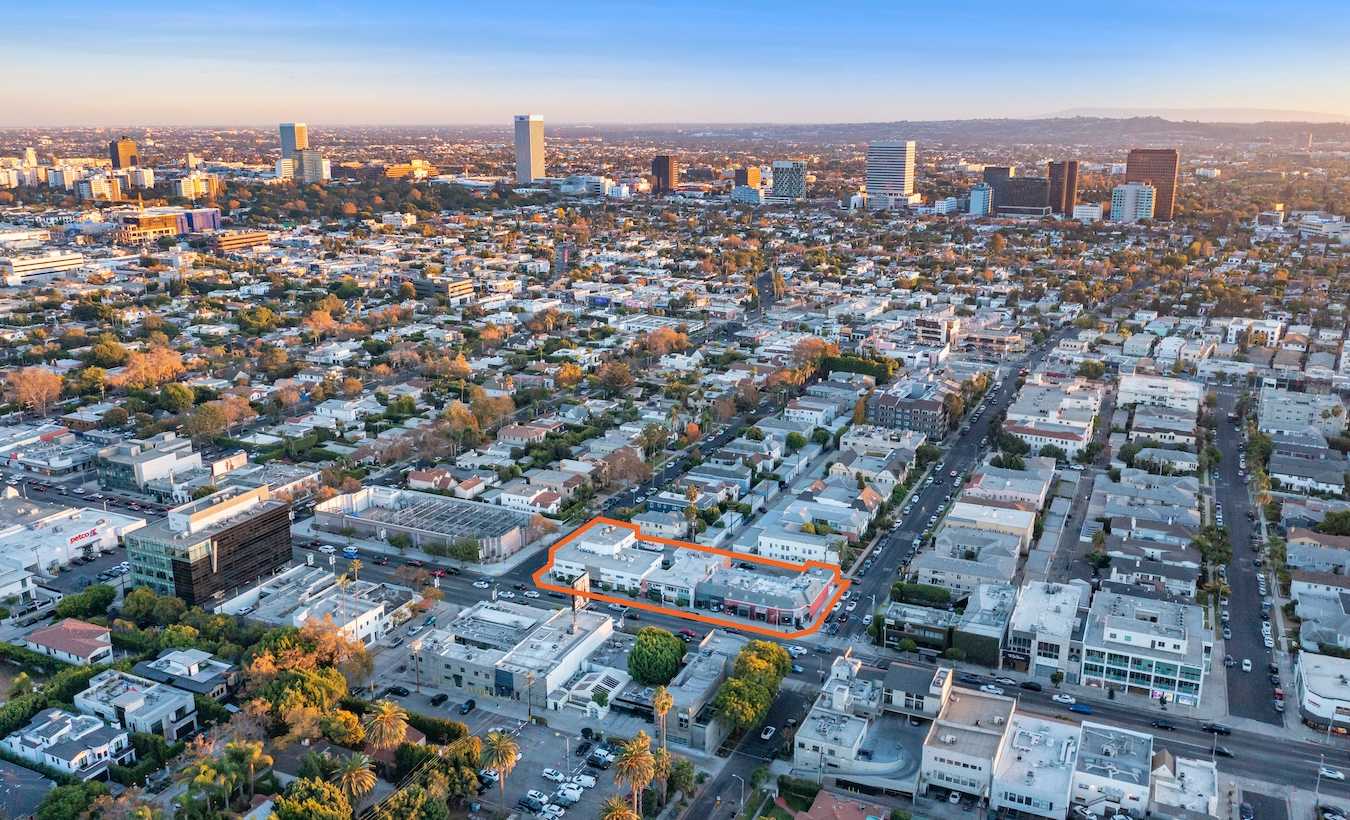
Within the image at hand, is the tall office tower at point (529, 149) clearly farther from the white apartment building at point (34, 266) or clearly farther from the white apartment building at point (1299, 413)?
the white apartment building at point (1299, 413)

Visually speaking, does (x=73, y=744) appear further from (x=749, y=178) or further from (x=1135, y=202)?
(x=749, y=178)

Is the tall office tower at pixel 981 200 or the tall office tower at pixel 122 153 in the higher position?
the tall office tower at pixel 122 153

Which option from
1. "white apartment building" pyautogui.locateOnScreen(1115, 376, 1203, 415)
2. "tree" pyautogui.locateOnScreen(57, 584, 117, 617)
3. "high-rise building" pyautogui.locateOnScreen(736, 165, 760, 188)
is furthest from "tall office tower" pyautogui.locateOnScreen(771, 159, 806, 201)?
"tree" pyautogui.locateOnScreen(57, 584, 117, 617)

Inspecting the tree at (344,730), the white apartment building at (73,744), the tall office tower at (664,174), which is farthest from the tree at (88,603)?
the tall office tower at (664,174)

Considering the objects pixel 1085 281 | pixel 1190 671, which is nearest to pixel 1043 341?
pixel 1085 281

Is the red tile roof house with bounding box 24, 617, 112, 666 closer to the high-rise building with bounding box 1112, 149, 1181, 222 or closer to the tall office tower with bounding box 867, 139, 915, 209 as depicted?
the high-rise building with bounding box 1112, 149, 1181, 222
